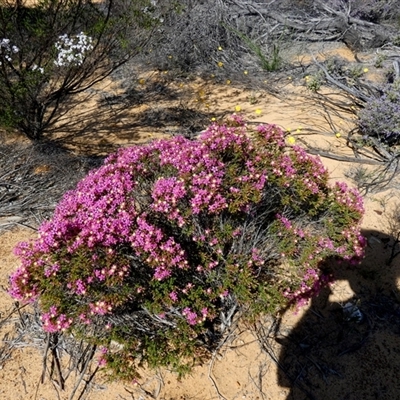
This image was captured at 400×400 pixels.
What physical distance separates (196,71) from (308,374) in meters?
6.54

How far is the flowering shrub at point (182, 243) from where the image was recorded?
210 centimetres

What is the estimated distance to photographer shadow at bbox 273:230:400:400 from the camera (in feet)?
8.71

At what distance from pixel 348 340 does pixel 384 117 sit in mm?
3307

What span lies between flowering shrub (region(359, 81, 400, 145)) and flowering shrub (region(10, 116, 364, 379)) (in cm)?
255

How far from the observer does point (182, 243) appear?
2529 millimetres

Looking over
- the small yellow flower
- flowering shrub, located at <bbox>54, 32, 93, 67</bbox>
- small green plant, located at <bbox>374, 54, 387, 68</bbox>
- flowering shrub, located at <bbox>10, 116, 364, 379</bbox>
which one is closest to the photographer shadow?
flowering shrub, located at <bbox>10, 116, 364, 379</bbox>

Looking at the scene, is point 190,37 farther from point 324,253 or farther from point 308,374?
point 308,374

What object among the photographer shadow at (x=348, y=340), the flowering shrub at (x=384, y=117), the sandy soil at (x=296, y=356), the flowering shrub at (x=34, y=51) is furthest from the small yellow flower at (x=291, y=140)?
the flowering shrub at (x=34, y=51)

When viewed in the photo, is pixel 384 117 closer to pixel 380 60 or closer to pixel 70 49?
pixel 380 60

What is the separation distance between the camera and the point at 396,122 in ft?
15.9

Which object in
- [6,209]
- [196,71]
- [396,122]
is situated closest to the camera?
[6,209]

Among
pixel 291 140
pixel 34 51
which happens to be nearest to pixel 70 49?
pixel 34 51

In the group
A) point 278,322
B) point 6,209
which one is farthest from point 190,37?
point 278,322

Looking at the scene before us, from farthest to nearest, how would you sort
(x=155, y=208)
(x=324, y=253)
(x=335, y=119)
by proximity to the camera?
(x=335, y=119), (x=324, y=253), (x=155, y=208)
